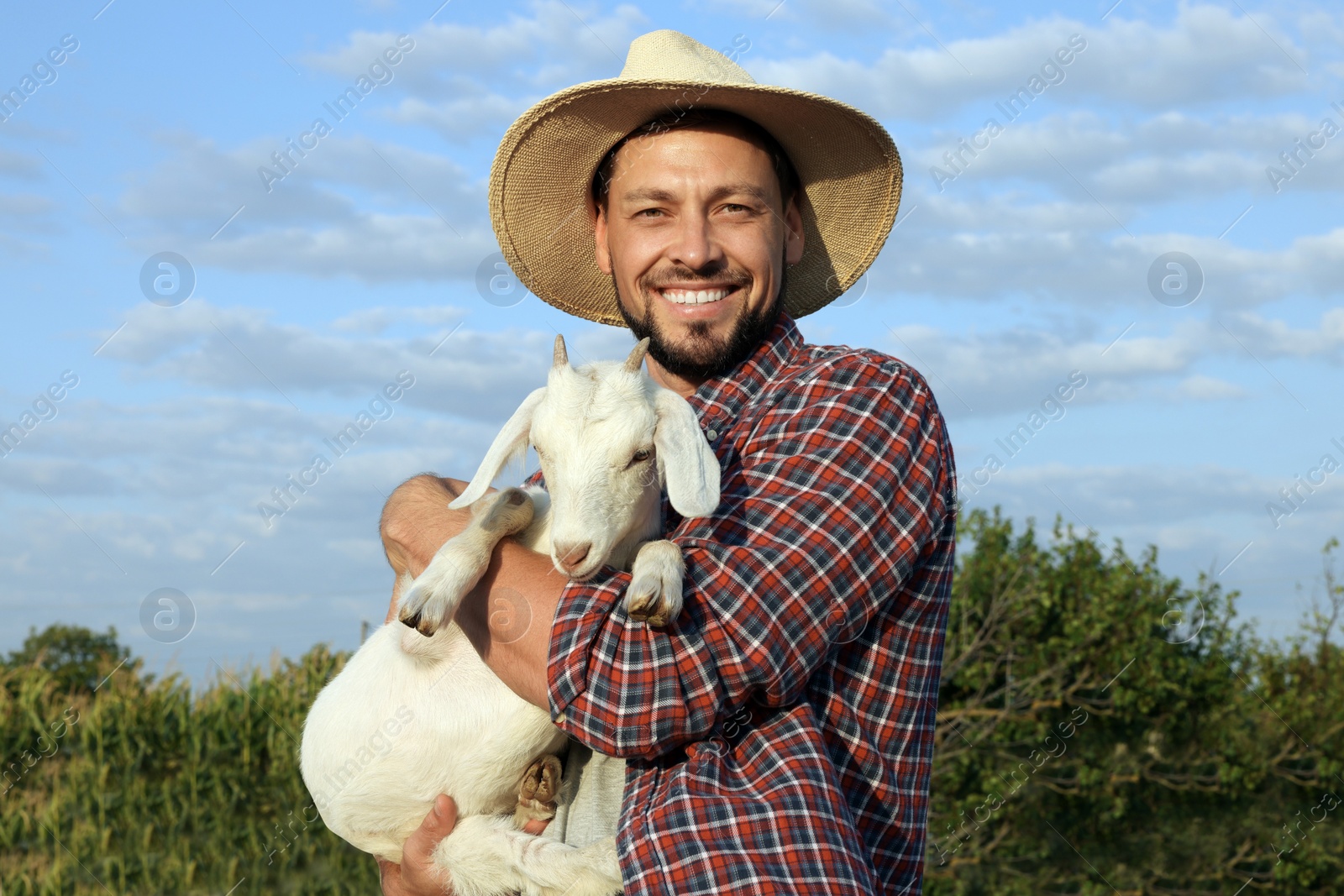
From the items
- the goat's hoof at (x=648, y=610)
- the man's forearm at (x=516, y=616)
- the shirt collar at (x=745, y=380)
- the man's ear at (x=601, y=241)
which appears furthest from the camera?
the man's ear at (x=601, y=241)

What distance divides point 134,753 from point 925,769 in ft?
22.0

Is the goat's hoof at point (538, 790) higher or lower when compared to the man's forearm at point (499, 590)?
lower

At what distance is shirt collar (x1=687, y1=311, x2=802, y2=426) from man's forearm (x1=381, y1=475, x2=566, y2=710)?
57 centimetres

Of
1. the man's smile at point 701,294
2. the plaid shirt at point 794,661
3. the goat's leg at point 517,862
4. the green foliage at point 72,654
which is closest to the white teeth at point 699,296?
Result: the man's smile at point 701,294

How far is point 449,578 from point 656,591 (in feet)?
1.69

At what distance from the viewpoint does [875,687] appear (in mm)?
2363

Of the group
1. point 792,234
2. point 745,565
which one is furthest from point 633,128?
point 745,565

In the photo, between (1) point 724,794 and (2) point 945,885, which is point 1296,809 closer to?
(2) point 945,885

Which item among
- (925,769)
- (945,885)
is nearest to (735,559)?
(925,769)

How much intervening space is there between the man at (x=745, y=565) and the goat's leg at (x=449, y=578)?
0.04 metres

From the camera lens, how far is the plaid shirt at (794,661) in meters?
2.01

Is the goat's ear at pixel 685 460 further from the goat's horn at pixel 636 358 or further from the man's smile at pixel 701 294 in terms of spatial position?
the man's smile at pixel 701 294

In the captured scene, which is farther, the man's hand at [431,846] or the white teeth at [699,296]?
the white teeth at [699,296]

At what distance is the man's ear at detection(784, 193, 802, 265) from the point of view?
3285 mm
